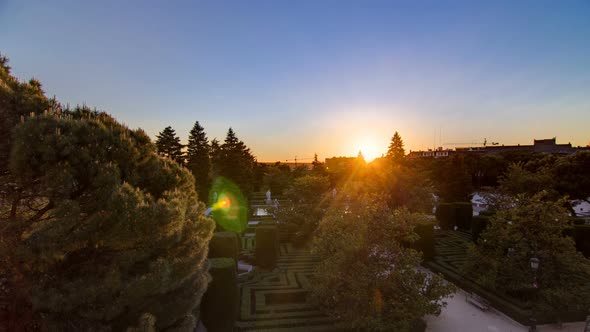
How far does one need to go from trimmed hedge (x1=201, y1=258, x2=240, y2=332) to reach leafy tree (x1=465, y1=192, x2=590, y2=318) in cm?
1130

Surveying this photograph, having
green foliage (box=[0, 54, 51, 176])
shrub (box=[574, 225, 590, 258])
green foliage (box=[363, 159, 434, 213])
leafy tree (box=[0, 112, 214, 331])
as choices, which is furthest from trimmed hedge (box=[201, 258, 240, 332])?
shrub (box=[574, 225, 590, 258])

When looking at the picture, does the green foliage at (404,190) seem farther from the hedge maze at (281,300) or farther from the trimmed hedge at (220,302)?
the trimmed hedge at (220,302)

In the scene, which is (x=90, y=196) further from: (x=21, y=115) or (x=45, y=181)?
(x=21, y=115)

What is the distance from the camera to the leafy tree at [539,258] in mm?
11242

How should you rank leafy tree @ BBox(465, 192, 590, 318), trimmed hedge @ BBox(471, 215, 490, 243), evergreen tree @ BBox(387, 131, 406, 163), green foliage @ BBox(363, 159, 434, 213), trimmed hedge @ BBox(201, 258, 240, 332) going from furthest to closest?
evergreen tree @ BBox(387, 131, 406, 163) < green foliage @ BBox(363, 159, 434, 213) < trimmed hedge @ BBox(471, 215, 490, 243) < leafy tree @ BBox(465, 192, 590, 318) < trimmed hedge @ BBox(201, 258, 240, 332)

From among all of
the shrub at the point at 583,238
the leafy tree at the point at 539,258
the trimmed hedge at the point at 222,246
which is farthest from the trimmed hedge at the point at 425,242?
the trimmed hedge at the point at 222,246

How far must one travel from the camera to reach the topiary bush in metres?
26.1

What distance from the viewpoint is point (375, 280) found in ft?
33.3

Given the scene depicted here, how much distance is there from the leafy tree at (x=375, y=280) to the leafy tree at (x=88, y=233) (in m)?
5.81

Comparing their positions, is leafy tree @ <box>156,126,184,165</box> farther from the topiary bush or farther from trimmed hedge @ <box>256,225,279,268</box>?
the topiary bush

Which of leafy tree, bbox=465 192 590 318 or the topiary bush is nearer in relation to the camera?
leafy tree, bbox=465 192 590 318

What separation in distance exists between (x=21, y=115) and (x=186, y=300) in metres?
5.72

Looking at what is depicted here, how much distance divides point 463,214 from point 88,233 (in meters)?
29.1

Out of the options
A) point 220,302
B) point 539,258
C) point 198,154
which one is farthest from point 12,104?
point 198,154
